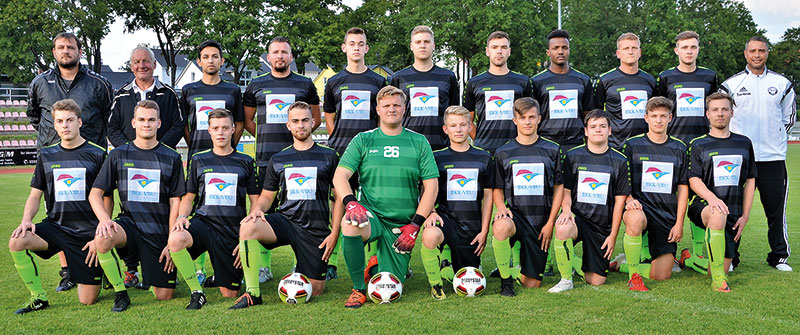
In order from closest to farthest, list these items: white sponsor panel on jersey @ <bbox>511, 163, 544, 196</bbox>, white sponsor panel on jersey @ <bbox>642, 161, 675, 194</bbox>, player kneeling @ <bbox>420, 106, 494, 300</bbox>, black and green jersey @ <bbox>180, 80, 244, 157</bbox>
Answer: player kneeling @ <bbox>420, 106, 494, 300</bbox>
white sponsor panel on jersey @ <bbox>511, 163, 544, 196</bbox>
white sponsor panel on jersey @ <bbox>642, 161, 675, 194</bbox>
black and green jersey @ <bbox>180, 80, 244, 157</bbox>

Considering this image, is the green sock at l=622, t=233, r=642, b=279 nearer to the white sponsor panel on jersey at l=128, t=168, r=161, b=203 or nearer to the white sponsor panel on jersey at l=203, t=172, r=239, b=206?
the white sponsor panel on jersey at l=203, t=172, r=239, b=206

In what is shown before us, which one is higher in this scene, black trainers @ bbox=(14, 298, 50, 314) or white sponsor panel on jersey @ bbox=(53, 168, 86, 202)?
white sponsor panel on jersey @ bbox=(53, 168, 86, 202)

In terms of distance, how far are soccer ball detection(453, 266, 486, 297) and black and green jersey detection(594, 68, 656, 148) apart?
6.39ft

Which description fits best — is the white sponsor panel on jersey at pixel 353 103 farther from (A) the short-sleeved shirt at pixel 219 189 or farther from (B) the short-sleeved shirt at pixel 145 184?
(B) the short-sleeved shirt at pixel 145 184

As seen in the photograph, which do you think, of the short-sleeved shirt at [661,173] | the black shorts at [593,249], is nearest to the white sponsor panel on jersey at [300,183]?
the black shorts at [593,249]

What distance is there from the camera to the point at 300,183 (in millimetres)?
4488

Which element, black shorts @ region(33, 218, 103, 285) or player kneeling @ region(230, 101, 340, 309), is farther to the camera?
player kneeling @ region(230, 101, 340, 309)

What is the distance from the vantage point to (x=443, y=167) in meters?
4.61

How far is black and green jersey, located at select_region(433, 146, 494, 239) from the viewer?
4.58 metres

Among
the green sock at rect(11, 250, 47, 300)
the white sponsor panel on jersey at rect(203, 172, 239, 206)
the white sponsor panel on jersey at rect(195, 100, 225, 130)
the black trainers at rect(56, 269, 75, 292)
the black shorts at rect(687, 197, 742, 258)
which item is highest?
the white sponsor panel on jersey at rect(195, 100, 225, 130)

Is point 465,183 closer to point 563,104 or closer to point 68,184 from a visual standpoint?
point 563,104

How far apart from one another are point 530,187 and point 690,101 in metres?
1.87

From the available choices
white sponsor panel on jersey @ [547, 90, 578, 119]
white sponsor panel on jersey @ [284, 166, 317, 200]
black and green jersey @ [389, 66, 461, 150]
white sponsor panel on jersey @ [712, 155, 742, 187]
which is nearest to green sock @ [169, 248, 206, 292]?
white sponsor panel on jersey @ [284, 166, 317, 200]

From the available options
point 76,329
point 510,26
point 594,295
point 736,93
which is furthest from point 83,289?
point 510,26
